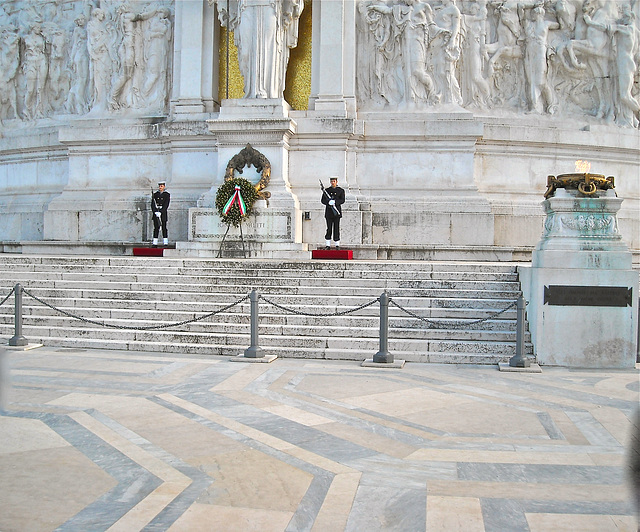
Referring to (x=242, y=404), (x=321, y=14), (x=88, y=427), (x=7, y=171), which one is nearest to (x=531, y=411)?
(x=242, y=404)

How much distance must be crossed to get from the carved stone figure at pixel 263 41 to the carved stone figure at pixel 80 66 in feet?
19.8

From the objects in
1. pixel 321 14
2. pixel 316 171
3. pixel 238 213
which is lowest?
pixel 238 213

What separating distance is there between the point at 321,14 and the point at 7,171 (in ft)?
40.8

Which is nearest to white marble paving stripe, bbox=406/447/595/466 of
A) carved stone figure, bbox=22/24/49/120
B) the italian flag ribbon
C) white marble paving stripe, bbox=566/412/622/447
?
white marble paving stripe, bbox=566/412/622/447

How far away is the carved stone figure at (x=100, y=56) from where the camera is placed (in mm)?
21719

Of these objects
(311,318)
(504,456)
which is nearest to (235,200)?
(311,318)

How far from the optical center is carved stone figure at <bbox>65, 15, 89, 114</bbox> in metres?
22.4

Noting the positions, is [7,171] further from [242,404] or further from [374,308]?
[242,404]

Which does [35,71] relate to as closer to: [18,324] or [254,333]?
[18,324]

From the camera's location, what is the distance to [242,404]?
750 cm

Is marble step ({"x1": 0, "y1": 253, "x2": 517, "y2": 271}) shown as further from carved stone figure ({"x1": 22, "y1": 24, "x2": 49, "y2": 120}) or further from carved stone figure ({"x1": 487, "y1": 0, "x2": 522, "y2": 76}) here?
carved stone figure ({"x1": 22, "y1": 24, "x2": 49, "y2": 120})

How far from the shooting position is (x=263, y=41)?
19.0 m

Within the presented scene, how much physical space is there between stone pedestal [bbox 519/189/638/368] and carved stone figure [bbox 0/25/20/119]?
20173mm

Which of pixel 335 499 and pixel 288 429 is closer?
pixel 335 499
